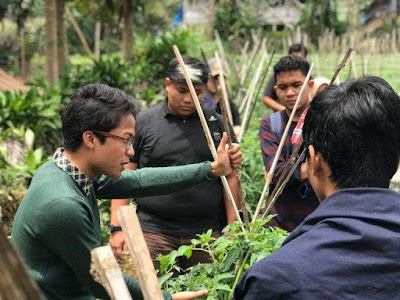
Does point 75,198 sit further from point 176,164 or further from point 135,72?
point 135,72

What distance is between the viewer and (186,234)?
11.2 feet

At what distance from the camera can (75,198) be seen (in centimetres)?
197

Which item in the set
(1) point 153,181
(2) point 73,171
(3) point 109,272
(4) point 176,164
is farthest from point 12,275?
(4) point 176,164

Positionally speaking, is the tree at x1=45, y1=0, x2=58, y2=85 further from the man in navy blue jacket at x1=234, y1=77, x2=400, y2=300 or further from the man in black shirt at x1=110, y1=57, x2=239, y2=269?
the man in navy blue jacket at x1=234, y1=77, x2=400, y2=300

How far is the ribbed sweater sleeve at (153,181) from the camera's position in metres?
2.53

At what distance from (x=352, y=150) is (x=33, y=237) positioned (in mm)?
1087

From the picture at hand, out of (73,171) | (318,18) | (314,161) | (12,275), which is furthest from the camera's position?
(318,18)

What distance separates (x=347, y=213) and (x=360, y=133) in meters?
0.20

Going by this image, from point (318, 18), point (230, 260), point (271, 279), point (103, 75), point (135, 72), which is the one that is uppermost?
point (271, 279)

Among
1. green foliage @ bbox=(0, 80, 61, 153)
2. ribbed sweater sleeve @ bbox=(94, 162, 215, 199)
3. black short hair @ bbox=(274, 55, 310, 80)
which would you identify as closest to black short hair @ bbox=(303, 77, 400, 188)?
ribbed sweater sleeve @ bbox=(94, 162, 215, 199)

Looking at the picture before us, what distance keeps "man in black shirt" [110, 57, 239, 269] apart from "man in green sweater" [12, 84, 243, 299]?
3.88 ft

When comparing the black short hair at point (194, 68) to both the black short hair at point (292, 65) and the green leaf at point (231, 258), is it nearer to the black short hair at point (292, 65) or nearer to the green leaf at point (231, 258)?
the black short hair at point (292, 65)

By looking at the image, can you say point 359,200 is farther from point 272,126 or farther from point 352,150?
point 272,126

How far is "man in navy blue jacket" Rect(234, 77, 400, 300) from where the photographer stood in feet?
4.58
